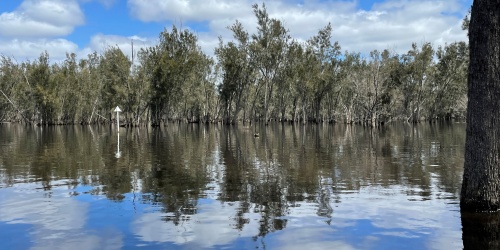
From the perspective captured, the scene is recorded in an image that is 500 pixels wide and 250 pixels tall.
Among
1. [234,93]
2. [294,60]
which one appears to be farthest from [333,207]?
[234,93]

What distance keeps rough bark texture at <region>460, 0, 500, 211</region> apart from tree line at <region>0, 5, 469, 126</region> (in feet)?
189

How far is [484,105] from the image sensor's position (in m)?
8.63

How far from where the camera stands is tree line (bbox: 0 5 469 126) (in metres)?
68.7

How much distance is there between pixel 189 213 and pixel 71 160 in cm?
1282

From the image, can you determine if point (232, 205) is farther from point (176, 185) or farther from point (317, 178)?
point (317, 178)

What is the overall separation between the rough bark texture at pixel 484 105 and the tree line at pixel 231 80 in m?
57.5

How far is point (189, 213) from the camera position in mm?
9508

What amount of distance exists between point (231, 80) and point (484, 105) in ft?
227

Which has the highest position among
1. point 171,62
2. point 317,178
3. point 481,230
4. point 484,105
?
point 171,62

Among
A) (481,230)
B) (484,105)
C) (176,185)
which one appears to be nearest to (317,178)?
(176,185)

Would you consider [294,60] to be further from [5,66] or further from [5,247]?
[5,247]

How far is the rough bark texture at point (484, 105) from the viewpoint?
842 cm

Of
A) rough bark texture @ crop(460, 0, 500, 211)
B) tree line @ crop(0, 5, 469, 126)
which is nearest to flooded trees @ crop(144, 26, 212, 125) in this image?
tree line @ crop(0, 5, 469, 126)

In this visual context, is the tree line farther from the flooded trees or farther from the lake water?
the lake water
